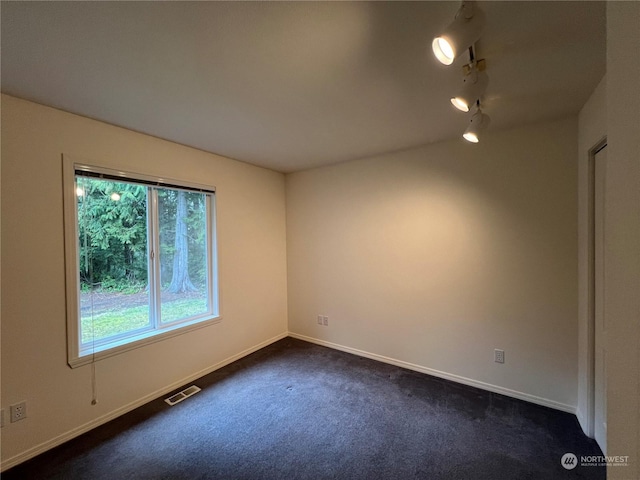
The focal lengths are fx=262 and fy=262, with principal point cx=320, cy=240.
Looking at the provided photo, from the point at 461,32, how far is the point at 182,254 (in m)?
2.89

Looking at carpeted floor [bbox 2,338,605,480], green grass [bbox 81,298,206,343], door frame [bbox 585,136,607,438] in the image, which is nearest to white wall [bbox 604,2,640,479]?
carpeted floor [bbox 2,338,605,480]

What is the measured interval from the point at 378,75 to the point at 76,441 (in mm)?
3283

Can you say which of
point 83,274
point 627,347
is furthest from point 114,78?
point 627,347

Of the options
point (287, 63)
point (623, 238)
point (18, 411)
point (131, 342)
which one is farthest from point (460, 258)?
point (18, 411)

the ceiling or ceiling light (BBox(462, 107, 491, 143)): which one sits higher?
the ceiling

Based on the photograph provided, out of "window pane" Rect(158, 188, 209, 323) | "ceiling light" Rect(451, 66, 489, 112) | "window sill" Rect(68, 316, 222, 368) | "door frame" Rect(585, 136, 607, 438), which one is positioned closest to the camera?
"ceiling light" Rect(451, 66, 489, 112)

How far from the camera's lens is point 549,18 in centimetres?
117

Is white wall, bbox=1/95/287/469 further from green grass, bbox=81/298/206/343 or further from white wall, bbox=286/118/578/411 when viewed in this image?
white wall, bbox=286/118/578/411

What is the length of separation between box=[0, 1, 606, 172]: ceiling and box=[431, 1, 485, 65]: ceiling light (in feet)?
0.32

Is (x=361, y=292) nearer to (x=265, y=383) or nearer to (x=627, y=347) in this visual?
(x=265, y=383)

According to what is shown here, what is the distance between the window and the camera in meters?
2.05

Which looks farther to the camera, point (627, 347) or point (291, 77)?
point (291, 77)

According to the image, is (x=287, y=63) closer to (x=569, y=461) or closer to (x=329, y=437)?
(x=329, y=437)

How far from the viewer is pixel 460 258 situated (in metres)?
2.61
